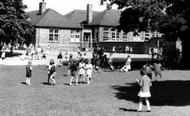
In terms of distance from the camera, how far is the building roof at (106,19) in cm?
7338

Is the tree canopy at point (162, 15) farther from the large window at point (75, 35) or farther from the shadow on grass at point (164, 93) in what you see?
the large window at point (75, 35)

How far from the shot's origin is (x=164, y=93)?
2020 cm

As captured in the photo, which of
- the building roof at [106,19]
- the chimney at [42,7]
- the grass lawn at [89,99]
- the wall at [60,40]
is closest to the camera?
the grass lawn at [89,99]

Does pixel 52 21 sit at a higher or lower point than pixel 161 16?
higher

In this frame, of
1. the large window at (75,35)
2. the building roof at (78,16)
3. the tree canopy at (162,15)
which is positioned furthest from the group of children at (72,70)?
the building roof at (78,16)

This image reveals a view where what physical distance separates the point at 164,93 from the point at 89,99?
171 inches

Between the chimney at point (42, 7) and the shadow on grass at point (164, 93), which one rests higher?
the chimney at point (42, 7)

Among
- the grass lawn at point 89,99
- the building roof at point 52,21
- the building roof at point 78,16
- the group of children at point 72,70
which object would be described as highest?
the building roof at point 78,16

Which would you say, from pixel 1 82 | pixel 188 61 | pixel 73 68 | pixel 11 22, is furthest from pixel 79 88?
pixel 11 22

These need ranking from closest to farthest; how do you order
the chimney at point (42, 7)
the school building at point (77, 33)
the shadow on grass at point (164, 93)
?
the shadow on grass at point (164, 93) → the school building at point (77, 33) → the chimney at point (42, 7)

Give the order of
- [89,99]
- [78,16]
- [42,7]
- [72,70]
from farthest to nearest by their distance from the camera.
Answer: [78,16] → [42,7] → [72,70] → [89,99]

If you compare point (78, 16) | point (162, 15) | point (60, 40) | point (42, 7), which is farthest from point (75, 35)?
point (162, 15)

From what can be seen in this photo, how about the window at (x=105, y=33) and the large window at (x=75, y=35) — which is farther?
the window at (x=105, y=33)

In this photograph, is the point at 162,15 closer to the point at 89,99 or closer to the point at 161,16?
the point at 161,16
